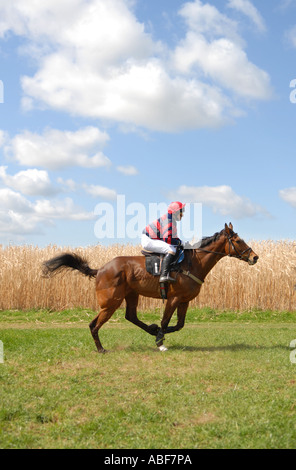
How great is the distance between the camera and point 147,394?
6840 mm

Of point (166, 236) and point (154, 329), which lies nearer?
point (166, 236)

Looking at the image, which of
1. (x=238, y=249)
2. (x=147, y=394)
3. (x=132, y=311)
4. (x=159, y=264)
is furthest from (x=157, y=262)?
(x=147, y=394)

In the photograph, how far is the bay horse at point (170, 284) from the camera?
9.98 metres

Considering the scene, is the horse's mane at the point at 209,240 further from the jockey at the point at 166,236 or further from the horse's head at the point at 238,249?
the jockey at the point at 166,236

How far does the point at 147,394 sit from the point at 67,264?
4755 millimetres

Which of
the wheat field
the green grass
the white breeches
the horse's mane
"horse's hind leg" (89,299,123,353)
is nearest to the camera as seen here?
the green grass

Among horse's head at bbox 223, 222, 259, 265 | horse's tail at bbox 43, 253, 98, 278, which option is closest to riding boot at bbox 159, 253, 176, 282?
horse's head at bbox 223, 222, 259, 265

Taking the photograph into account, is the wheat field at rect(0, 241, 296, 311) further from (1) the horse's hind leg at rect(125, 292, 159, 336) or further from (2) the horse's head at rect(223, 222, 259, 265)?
(2) the horse's head at rect(223, 222, 259, 265)

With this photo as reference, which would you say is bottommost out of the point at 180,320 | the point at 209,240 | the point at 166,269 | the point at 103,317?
the point at 180,320

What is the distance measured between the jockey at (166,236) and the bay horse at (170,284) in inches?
12.2

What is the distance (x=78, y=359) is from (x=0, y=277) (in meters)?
12.8

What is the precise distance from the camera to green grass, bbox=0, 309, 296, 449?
542 centimetres

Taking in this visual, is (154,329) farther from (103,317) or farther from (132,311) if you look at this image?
(103,317)
